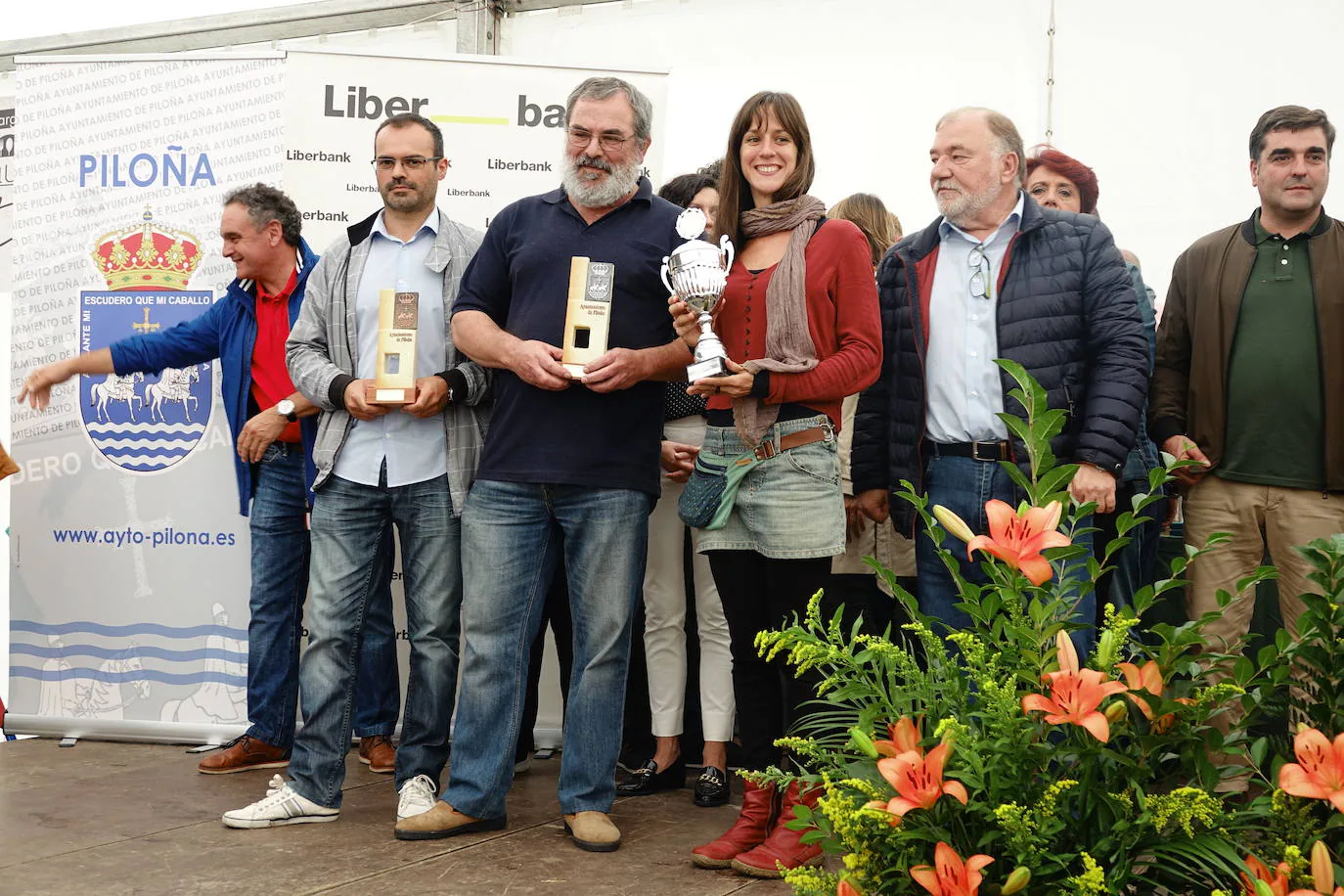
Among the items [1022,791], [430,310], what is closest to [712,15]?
[430,310]

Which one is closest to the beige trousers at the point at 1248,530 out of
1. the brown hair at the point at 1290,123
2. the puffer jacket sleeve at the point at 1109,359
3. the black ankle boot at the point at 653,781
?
the puffer jacket sleeve at the point at 1109,359

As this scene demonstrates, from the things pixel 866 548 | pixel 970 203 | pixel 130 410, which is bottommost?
pixel 866 548

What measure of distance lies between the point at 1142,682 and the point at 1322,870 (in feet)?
0.74

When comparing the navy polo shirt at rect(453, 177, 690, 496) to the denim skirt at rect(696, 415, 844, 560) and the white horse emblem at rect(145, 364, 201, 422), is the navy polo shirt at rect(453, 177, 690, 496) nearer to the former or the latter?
the denim skirt at rect(696, 415, 844, 560)

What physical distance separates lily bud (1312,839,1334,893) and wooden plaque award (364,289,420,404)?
8.04 ft

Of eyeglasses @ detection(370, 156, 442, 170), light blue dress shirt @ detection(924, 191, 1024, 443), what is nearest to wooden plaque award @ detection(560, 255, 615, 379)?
eyeglasses @ detection(370, 156, 442, 170)

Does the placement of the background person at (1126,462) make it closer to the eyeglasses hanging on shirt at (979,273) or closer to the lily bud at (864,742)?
the eyeglasses hanging on shirt at (979,273)

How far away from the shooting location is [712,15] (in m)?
4.95

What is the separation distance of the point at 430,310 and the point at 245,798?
1450mm

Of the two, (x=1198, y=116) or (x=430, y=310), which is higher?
(x=1198, y=116)

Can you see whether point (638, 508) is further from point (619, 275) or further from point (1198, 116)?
point (1198, 116)

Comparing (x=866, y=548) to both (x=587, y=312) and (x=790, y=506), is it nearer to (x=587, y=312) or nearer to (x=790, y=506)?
(x=790, y=506)

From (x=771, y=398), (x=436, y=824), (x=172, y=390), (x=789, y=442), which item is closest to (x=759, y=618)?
(x=789, y=442)

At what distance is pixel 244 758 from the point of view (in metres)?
3.95
